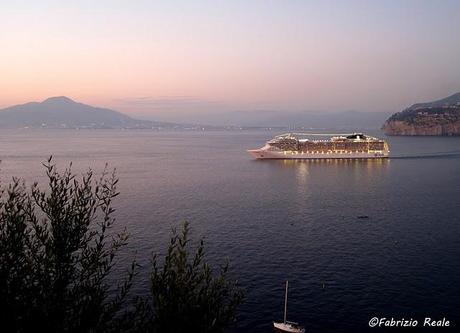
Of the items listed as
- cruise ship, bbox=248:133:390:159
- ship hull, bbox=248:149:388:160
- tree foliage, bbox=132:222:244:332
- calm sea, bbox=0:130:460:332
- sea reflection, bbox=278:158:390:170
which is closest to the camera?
tree foliage, bbox=132:222:244:332

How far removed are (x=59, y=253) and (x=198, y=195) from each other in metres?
58.7

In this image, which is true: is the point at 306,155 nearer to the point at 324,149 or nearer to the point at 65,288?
the point at 324,149

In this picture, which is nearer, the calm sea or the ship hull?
the calm sea

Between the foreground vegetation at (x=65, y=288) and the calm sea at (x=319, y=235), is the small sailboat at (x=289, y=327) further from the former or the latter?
the foreground vegetation at (x=65, y=288)

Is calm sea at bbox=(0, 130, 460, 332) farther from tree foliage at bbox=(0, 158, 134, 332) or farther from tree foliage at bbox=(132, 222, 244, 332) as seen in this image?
tree foliage at bbox=(0, 158, 134, 332)

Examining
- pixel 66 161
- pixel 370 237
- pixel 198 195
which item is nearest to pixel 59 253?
pixel 370 237

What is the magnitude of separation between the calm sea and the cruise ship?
109 ft

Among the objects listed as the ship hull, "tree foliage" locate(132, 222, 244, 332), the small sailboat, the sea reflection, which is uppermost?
"tree foliage" locate(132, 222, 244, 332)

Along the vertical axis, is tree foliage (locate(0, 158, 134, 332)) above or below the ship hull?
above

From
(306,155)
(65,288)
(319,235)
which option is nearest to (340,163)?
(306,155)

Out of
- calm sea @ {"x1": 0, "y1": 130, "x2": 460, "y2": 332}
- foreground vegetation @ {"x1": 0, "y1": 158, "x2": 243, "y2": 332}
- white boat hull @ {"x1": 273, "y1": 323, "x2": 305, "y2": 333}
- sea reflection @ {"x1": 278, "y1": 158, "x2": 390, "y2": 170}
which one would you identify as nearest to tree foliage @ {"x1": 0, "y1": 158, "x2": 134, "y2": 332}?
foreground vegetation @ {"x1": 0, "y1": 158, "x2": 243, "y2": 332}

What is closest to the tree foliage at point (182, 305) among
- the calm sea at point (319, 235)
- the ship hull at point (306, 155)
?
the calm sea at point (319, 235)

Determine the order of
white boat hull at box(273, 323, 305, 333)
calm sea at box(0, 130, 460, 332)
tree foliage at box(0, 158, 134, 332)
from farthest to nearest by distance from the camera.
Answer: calm sea at box(0, 130, 460, 332), white boat hull at box(273, 323, 305, 333), tree foliage at box(0, 158, 134, 332)

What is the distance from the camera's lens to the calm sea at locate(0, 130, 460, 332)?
29.1 meters
